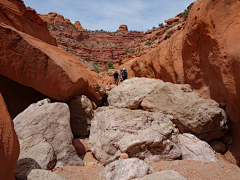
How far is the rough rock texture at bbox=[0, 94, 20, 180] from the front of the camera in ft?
4.04

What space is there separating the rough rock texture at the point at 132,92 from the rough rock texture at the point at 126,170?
7.59 feet

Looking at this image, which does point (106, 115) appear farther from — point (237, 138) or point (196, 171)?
point (237, 138)

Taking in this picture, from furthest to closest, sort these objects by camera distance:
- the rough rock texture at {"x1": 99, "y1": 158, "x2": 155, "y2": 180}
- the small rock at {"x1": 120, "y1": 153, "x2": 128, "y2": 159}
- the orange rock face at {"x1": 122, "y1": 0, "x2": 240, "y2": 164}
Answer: the orange rock face at {"x1": 122, "y1": 0, "x2": 240, "y2": 164}, the small rock at {"x1": 120, "y1": 153, "x2": 128, "y2": 159}, the rough rock texture at {"x1": 99, "y1": 158, "x2": 155, "y2": 180}

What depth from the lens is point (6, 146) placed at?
1.29 metres

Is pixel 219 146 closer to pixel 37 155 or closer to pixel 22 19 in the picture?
pixel 37 155

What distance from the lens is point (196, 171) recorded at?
2.34 m

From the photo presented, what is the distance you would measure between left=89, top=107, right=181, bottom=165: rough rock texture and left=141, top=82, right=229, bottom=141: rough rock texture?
0.52 meters

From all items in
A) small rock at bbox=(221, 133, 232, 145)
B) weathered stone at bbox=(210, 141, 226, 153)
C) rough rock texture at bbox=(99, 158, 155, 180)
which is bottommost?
weathered stone at bbox=(210, 141, 226, 153)

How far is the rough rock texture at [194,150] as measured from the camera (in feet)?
9.53

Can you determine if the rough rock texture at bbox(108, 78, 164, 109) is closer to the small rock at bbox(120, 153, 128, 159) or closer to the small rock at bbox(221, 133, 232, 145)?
the small rock at bbox(120, 153, 128, 159)

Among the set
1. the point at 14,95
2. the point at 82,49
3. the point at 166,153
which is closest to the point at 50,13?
the point at 82,49

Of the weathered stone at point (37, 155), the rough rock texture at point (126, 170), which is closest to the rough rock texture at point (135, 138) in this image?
the rough rock texture at point (126, 170)

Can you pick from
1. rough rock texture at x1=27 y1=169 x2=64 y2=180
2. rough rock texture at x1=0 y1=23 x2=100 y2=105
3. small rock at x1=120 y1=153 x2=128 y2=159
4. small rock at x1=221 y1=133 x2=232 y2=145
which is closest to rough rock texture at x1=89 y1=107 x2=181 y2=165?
small rock at x1=120 y1=153 x2=128 y2=159

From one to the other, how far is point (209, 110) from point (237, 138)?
3.37ft
